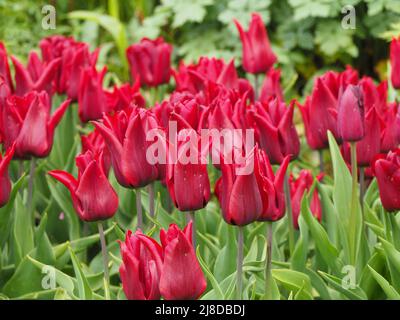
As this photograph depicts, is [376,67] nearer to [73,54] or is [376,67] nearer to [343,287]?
[73,54]

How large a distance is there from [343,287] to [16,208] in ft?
2.61

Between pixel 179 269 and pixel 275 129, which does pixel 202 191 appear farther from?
pixel 275 129

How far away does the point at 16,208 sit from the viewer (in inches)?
79.7

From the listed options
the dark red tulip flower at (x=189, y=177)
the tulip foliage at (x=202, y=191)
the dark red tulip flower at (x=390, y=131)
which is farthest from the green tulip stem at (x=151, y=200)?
the dark red tulip flower at (x=390, y=131)

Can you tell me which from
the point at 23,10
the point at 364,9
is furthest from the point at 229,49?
the point at 23,10

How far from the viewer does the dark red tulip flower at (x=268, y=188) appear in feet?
5.04

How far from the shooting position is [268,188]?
158 centimetres

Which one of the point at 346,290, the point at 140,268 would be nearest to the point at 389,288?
the point at 346,290

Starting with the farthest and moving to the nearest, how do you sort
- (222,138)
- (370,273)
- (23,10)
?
1. (23,10)
2. (370,273)
3. (222,138)

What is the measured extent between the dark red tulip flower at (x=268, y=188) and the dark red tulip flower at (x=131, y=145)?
23 cm

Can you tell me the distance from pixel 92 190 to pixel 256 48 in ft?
3.39

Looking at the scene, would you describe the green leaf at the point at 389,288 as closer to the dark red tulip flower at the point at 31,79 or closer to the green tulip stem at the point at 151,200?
the green tulip stem at the point at 151,200

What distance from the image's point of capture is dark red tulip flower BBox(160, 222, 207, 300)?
1.38m

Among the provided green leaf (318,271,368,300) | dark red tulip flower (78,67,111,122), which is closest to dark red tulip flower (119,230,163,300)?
green leaf (318,271,368,300)
